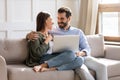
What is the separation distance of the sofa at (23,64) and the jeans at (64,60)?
0.23 feet

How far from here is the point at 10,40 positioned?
328 centimetres

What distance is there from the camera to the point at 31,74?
9.73ft

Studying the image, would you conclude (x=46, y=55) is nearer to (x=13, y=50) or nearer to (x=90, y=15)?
(x=13, y=50)

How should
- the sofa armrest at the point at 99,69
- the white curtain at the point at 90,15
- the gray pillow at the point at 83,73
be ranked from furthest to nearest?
1. the white curtain at the point at 90,15
2. the sofa armrest at the point at 99,69
3. the gray pillow at the point at 83,73

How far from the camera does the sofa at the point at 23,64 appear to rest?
291 centimetres

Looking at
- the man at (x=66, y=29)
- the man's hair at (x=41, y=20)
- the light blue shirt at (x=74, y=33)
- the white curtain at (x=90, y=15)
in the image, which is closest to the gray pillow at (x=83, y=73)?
the man at (x=66, y=29)

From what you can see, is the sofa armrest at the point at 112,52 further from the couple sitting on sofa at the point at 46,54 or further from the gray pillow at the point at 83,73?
the gray pillow at the point at 83,73

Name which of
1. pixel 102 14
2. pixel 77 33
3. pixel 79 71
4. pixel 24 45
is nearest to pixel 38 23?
pixel 24 45

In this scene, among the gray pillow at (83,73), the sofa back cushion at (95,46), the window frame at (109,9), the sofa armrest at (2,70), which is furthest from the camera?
the window frame at (109,9)

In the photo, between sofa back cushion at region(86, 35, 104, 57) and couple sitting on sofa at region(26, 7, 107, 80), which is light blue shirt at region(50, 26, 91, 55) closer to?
couple sitting on sofa at region(26, 7, 107, 80)

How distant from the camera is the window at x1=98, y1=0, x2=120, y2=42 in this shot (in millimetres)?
4637

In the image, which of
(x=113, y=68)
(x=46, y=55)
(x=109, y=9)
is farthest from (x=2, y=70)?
(x=109, y=9)

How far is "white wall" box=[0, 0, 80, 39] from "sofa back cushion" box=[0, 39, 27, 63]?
937mm

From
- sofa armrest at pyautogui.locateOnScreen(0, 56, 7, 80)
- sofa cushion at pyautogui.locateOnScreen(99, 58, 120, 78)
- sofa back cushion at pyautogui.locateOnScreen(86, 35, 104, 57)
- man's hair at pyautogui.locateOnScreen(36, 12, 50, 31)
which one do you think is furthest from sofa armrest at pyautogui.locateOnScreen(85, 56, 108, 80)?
sofa armrest at pyautogui.locateOnScreen(0, 56, 7, 80)
